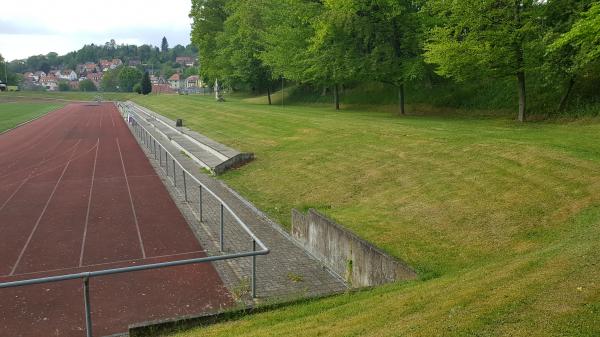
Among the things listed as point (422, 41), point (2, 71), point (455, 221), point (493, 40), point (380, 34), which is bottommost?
point (455, 221)

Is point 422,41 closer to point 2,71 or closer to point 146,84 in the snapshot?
point 146,84

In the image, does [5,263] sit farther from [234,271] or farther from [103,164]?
[103,164]

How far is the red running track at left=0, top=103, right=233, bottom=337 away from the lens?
7246 millimetres

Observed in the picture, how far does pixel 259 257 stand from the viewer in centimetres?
939

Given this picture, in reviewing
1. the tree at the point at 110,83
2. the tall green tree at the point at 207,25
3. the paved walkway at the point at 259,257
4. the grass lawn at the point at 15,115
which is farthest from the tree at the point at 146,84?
the paved walkway at the point at 259,257

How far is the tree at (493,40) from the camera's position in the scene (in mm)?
20391

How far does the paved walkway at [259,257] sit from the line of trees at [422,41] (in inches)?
403

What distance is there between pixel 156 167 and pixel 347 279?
527 inches

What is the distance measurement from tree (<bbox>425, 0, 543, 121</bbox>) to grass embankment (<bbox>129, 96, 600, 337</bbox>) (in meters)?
3.82

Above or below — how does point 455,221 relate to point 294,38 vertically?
below

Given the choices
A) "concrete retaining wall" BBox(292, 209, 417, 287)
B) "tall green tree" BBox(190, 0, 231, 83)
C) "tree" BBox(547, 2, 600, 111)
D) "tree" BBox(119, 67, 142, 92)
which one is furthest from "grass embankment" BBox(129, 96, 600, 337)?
"tree" BBox(119, 67, 142, 92)

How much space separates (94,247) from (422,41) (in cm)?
2187

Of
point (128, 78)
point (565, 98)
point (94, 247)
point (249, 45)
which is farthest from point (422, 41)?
point (128, 78)

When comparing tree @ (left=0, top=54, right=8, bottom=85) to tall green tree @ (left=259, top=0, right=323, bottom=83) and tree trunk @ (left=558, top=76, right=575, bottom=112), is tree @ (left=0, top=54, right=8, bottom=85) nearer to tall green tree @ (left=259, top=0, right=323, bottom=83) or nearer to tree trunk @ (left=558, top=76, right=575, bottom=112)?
tall green tree @ (left=259, top=0, right=323, bottom=83)
